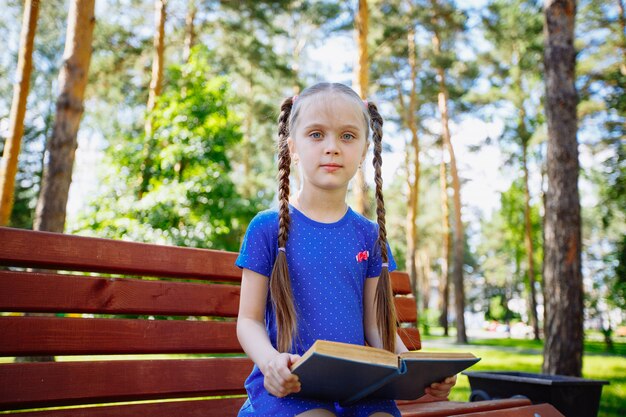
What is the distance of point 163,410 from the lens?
2.12 metres

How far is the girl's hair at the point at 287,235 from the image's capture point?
1.67 m

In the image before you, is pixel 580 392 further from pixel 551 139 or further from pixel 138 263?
pixel 551 139

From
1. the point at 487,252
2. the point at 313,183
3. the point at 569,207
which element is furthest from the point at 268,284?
the point at 487,252

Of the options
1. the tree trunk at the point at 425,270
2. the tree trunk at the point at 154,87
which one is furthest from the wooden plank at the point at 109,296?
the tree trunk at the point at 425,270

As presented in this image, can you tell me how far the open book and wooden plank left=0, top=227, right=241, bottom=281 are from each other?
955 millimetres

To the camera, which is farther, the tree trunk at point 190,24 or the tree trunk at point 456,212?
the tree trunk at point 456,212

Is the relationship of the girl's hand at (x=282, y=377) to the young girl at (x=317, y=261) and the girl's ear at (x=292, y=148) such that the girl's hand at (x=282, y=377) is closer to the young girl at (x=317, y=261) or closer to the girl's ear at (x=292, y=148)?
the young girl at (x=317, y=261)

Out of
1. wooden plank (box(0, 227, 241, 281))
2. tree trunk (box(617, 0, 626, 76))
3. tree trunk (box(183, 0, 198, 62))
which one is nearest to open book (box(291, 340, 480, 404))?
wooden plank (box(0, 227, 241, 281))

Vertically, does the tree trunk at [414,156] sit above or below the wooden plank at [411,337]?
above

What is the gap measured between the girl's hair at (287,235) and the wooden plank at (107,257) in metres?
0.69

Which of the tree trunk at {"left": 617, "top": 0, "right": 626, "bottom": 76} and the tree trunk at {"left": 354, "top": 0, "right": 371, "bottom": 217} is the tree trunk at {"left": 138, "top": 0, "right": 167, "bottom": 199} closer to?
the tree trunk at {"left": 354, "top": 0, "right": 371, "bottom": 217}

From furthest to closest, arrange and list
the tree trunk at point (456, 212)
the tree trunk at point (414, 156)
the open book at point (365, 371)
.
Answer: the tree trunk at point (414, 156) → the tree trunk at point (456, 212) → the open book at point (365, 371)

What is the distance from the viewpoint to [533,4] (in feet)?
39.9

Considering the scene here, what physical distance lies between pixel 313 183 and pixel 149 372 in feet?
3.28
